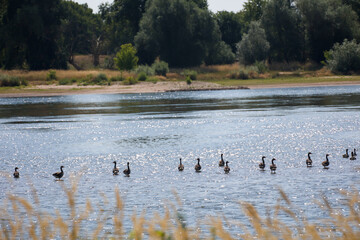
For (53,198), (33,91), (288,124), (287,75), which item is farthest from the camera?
(287,75)

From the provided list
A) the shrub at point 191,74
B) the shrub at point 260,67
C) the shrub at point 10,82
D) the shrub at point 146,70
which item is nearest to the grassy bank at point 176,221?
the shrub at point 10,82

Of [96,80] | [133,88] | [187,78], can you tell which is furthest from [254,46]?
[96,80]

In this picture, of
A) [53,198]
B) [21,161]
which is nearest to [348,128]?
[21,161]

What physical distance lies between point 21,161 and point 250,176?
12.2 m

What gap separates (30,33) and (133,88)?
Answer: 26441 millimetres

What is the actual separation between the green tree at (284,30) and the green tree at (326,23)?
1.96m

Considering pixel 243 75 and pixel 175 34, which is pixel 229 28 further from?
pixel 243 75

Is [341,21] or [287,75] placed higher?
[341,21]

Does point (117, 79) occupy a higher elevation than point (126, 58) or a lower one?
lower

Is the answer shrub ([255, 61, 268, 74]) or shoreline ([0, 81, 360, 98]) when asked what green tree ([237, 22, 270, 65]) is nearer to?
shrub ([255, 61, 268, 74])

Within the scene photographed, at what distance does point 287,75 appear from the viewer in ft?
306

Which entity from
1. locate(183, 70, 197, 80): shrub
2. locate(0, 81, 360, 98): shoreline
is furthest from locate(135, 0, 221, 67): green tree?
locate(0, 81, 360, 98): shoreline

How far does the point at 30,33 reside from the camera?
9919cm

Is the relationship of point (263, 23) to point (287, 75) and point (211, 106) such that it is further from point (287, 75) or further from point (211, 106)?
point (211, 106)
